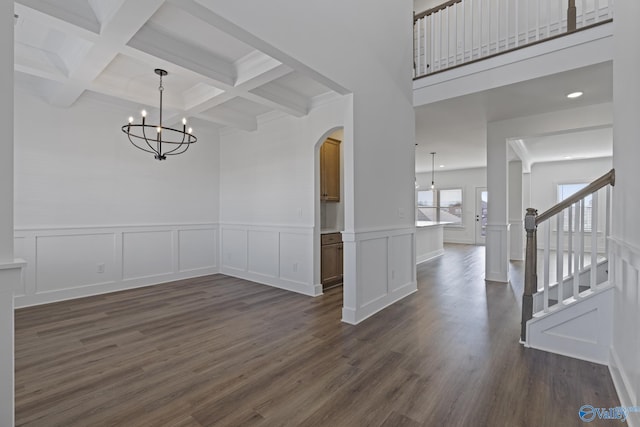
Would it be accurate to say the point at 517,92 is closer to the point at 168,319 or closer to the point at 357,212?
the point at 357,212

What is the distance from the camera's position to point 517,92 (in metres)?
3.70

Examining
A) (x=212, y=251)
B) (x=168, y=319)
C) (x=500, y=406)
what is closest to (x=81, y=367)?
(x=168, y=319)

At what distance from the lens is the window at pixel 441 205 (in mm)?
10836

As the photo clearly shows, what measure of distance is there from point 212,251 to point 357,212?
3.54 m

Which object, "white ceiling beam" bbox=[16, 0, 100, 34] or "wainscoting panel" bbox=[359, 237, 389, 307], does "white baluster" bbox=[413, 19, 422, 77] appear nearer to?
"wainscoting panel" bbox=[359, 237, 389, 307]

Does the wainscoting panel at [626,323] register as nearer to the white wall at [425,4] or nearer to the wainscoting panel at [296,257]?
the wainscoting panel at [296,257]

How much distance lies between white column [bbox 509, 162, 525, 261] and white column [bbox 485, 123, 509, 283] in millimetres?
2656

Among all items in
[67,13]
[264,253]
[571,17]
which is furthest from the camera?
[264,253]

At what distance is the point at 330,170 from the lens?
493 cm

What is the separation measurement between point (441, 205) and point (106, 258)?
1045 cm

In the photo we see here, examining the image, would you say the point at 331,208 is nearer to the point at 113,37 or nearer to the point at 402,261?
the point at 402,261
